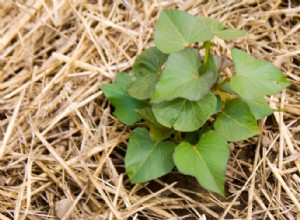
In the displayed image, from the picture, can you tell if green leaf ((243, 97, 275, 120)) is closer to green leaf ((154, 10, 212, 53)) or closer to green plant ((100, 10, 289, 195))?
green plant ((100, 10, 289, 195))

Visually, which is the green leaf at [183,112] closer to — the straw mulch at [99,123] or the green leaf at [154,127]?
the green leaf at [154,127]

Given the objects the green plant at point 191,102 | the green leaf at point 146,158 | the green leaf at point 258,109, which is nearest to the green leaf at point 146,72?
the green plant at point 191,102

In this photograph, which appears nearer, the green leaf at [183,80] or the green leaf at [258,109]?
the green leaf at [183,80]

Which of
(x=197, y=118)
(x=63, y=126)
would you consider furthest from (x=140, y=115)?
(x=63, y=126)

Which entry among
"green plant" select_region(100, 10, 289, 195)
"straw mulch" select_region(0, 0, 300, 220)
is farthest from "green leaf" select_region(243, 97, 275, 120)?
"straw mulch" select_region(0, 0, 300, 220)

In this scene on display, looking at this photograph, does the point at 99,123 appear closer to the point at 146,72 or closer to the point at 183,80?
the point at 146,72
